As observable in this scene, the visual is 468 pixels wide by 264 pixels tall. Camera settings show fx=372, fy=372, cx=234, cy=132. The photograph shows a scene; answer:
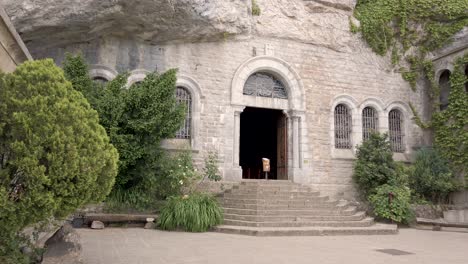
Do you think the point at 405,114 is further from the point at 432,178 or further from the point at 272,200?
the point at 272,200

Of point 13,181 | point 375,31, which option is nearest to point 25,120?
point 13,181

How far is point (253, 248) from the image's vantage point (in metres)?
6.44

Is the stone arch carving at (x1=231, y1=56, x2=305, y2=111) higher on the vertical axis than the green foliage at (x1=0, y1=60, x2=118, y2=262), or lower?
higher

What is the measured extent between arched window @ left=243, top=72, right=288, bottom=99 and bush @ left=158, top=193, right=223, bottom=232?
475cm

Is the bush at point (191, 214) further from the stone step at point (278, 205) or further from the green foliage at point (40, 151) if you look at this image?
the green foliage at point (40, 151)

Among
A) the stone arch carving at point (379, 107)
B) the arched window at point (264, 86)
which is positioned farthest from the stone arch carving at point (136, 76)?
the stone arch carving at point (379, 107)

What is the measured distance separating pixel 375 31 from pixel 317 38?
92.9 inches

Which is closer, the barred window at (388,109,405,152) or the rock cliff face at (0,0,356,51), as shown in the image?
the rock cliff face at (0,0,356,51)

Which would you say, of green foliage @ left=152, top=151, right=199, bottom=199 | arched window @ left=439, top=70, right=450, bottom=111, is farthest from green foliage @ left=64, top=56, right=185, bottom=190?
arched window @ left=439, top=70, right=450, bottom=111

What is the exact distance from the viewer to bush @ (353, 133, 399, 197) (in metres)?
11.7

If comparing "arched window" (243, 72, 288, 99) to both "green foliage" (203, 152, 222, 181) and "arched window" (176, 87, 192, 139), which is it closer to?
"arched window" (176, 87, 192, 139)

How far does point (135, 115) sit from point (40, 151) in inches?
229

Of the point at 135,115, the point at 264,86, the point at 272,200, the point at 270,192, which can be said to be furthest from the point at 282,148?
the point at 135,115

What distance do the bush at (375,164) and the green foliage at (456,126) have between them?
7.49ft
